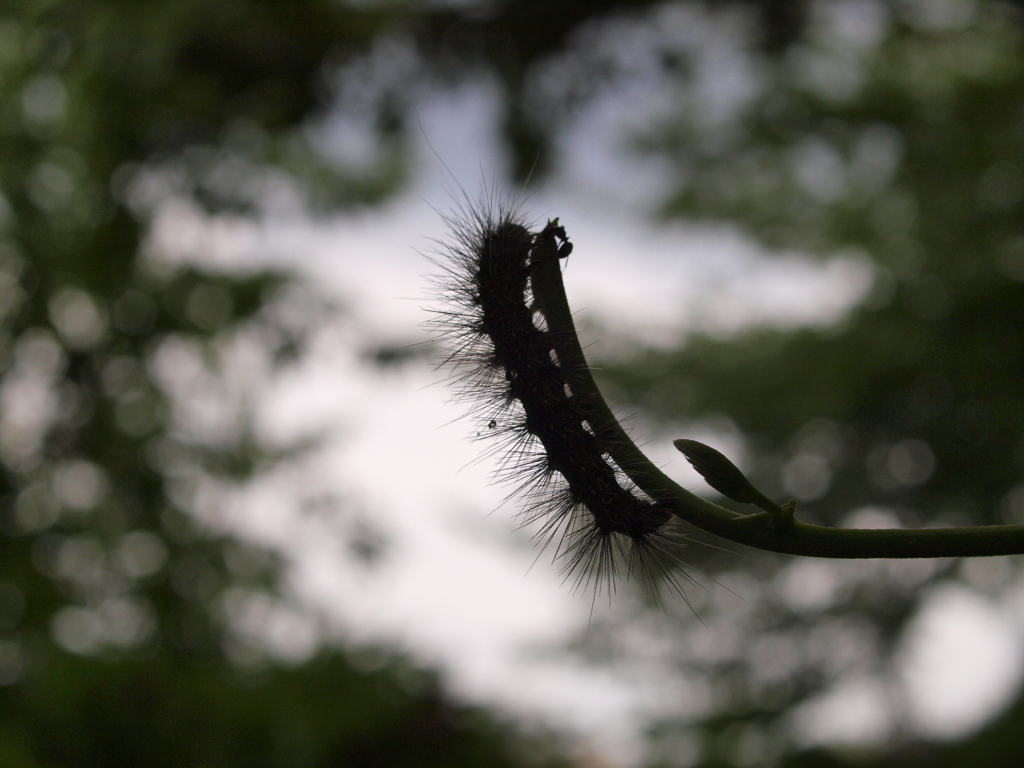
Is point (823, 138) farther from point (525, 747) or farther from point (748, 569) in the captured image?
point (525, 747)

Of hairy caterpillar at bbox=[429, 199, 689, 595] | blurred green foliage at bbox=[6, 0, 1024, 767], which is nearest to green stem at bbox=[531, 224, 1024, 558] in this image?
hairy caterpillar at bbox=[429, 199, 689, 595]

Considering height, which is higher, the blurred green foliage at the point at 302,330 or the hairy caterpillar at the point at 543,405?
the blurred green foliage at the point at 302,330

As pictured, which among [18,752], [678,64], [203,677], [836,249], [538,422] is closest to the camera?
[538,422]

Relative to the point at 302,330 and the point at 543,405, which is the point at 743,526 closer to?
the point at 543,405

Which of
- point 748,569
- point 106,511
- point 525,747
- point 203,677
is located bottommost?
point 203,677

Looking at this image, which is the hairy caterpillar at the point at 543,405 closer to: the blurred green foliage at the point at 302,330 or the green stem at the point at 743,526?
the green stem at the point at 743,526

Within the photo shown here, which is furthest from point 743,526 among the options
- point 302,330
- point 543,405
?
point 302,330

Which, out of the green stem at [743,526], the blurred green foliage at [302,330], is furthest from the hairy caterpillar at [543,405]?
the blurred green foliage at [302,330]

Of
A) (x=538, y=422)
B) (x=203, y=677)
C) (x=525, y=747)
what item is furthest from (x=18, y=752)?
(x=525, y=747)

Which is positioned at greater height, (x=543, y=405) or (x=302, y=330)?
(x=302, y=330)
